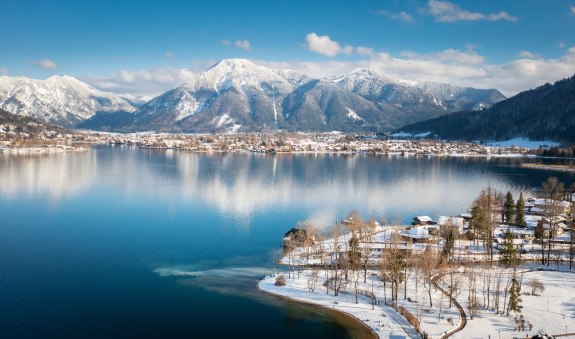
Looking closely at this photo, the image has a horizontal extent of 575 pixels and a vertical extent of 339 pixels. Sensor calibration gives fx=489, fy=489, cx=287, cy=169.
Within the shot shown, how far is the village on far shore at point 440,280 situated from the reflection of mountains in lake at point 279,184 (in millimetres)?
12150

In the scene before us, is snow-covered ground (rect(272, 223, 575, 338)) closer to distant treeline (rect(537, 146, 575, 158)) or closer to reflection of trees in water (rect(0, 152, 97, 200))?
reflection of trees in water (rect(0, 152, 97, 200))

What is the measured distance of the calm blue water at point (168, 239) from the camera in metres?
22.6

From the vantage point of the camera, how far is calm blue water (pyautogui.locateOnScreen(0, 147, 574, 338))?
2258cm

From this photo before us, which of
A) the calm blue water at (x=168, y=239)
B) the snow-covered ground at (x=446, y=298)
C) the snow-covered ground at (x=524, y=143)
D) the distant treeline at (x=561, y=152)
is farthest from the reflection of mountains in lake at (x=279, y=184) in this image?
the snow-covered ground at (x=524, y=143)

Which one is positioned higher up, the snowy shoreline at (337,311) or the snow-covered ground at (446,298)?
the snow-covered ground at (446,298)

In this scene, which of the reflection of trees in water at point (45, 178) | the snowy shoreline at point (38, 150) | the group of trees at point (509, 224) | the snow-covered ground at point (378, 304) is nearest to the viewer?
the snow-covered ground at point (378, 304)

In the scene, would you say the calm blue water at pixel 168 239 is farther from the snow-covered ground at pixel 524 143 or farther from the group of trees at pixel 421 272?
the snow-covered ground at pixel 524 143

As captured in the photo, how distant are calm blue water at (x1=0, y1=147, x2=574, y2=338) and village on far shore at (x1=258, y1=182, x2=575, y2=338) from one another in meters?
2.03

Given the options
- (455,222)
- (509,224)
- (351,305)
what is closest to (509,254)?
(455,222)

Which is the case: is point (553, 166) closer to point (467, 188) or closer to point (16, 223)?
point (467, 188)

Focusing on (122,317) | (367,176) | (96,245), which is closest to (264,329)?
(122,317)

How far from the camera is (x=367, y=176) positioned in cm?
8194

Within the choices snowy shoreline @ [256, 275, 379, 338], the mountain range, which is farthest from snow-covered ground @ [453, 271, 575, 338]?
the mountain range

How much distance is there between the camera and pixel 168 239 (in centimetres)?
3803
